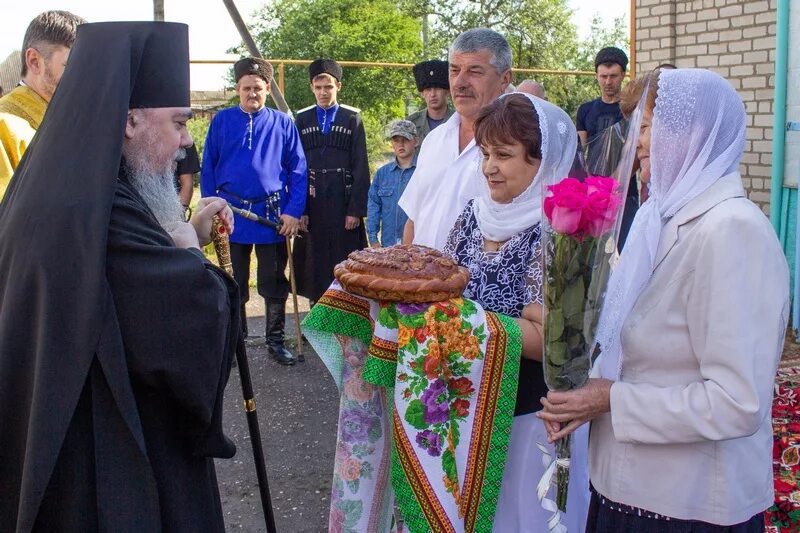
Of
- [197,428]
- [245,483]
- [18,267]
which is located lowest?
[245,483]

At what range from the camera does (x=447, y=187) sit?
3.62 meters

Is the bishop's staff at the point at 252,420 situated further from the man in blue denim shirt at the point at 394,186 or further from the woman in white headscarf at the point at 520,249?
the man in blue denim shirt at the point at 394,186

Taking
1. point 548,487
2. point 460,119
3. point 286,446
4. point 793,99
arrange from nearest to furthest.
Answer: point 548,487 → point 460,119 → point 286,446 → point 793,99

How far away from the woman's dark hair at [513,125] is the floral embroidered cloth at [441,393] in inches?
24.2

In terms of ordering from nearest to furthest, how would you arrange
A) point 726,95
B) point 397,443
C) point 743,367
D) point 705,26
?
point 743,367, point 726,95, point 397,443, point 705,26

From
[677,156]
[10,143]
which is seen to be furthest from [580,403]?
[10,143]

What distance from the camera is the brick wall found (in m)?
6.73

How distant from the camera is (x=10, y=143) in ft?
11.9

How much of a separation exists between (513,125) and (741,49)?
17.1 feet

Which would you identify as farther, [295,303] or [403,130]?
[295,303]

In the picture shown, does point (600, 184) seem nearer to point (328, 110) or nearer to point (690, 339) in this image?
point (690, 339)

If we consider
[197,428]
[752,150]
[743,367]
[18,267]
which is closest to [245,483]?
[197,428]

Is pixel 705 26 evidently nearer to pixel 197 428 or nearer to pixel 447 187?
pixel 447 187

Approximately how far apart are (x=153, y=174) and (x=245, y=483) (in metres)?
2.63
